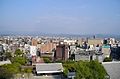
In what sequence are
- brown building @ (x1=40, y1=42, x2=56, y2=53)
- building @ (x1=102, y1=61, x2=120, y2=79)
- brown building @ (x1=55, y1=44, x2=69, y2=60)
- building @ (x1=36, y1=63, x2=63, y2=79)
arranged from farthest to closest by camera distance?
brown building @ (x1=40, y1=42, x2=56, y2=53), brown building @ (x1=55, y1=44, x2=69, y2=60), building @ (x1=36, y1=63, x2=63, y2=79), building @ (x1=102, y1=61, x2=120, y2=79)

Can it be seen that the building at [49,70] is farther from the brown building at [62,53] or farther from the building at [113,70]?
the brown building at [62,53]

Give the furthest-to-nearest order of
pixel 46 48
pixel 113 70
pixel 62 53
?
pixel 46 48 → pixel 62 53 → pixel 113 70

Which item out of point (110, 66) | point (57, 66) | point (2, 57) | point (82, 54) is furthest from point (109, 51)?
point (110, 66)

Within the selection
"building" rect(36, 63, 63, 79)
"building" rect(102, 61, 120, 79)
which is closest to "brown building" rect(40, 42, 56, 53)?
"building" rect(36, 63, 63, 79)

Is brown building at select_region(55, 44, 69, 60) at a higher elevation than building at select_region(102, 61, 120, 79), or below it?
below

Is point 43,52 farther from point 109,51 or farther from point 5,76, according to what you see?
point 5,76

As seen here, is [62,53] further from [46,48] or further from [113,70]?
[113,70]

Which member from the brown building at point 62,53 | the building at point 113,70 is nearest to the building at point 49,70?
the building at point 113,70

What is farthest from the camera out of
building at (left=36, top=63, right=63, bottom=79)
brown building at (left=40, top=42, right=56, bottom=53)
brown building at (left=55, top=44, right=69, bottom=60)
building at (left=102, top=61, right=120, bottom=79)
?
brown building at (left=40, top=42, right=56, bottom=53)

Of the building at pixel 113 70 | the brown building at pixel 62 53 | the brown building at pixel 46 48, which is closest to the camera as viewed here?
the building at pixel 113 70

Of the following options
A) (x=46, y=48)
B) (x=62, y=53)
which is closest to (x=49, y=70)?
(x=62, y=53)

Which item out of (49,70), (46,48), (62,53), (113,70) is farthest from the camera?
(46,48)

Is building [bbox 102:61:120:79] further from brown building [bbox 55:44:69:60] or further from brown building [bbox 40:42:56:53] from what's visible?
brown building [bbox 40:42:56:53]
